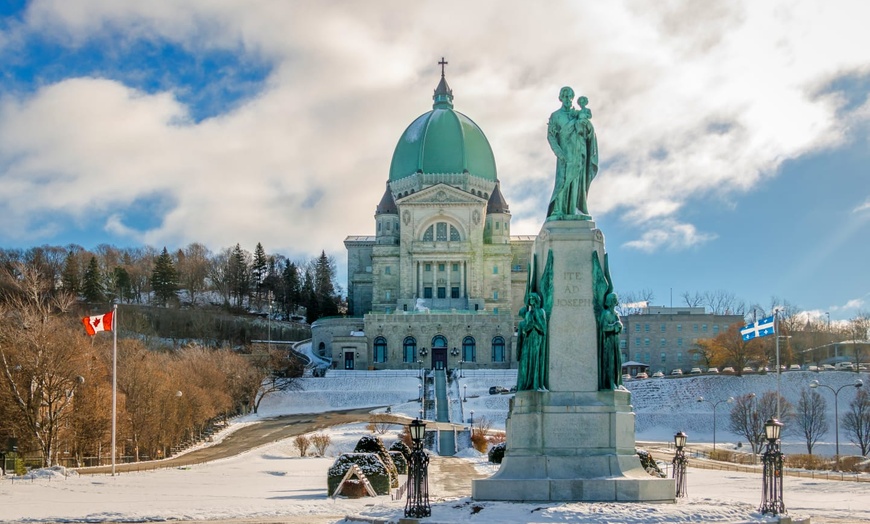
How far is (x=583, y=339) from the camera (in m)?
21.4

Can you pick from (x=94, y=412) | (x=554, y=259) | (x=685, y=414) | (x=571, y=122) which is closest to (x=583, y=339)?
(x=554, y=259)

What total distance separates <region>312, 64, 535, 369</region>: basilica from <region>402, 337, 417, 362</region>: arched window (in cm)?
10

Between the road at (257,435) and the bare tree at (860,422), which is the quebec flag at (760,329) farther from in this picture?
the road at (257,435)

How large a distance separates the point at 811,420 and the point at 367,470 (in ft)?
147

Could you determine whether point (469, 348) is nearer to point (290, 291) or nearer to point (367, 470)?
point (290, 291)

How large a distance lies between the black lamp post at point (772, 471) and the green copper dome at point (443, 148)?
9546cm

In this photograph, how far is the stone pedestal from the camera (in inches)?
789

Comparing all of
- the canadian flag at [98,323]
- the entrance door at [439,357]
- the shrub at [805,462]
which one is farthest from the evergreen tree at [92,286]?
the shrub at [805,462]

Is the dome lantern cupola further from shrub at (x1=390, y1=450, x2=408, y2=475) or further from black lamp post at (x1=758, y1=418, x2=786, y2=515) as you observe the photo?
black lamp post at (x1=758, y1=418, x2=786, y2=515)

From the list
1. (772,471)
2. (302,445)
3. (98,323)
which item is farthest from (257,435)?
(772,471)

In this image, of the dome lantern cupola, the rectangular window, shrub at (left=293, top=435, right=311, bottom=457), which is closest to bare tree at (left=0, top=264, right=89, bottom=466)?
shrub at (left=293, top=435, right=311, bottom=457)

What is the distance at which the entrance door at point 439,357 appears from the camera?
9926 centimetres

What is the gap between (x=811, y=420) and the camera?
66.6 metres

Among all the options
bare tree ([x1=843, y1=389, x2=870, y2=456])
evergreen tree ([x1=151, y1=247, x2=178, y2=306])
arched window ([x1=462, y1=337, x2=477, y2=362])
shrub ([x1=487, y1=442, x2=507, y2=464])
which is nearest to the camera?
shrub ([x1=487, y1=442, x2=507, y2=464])
